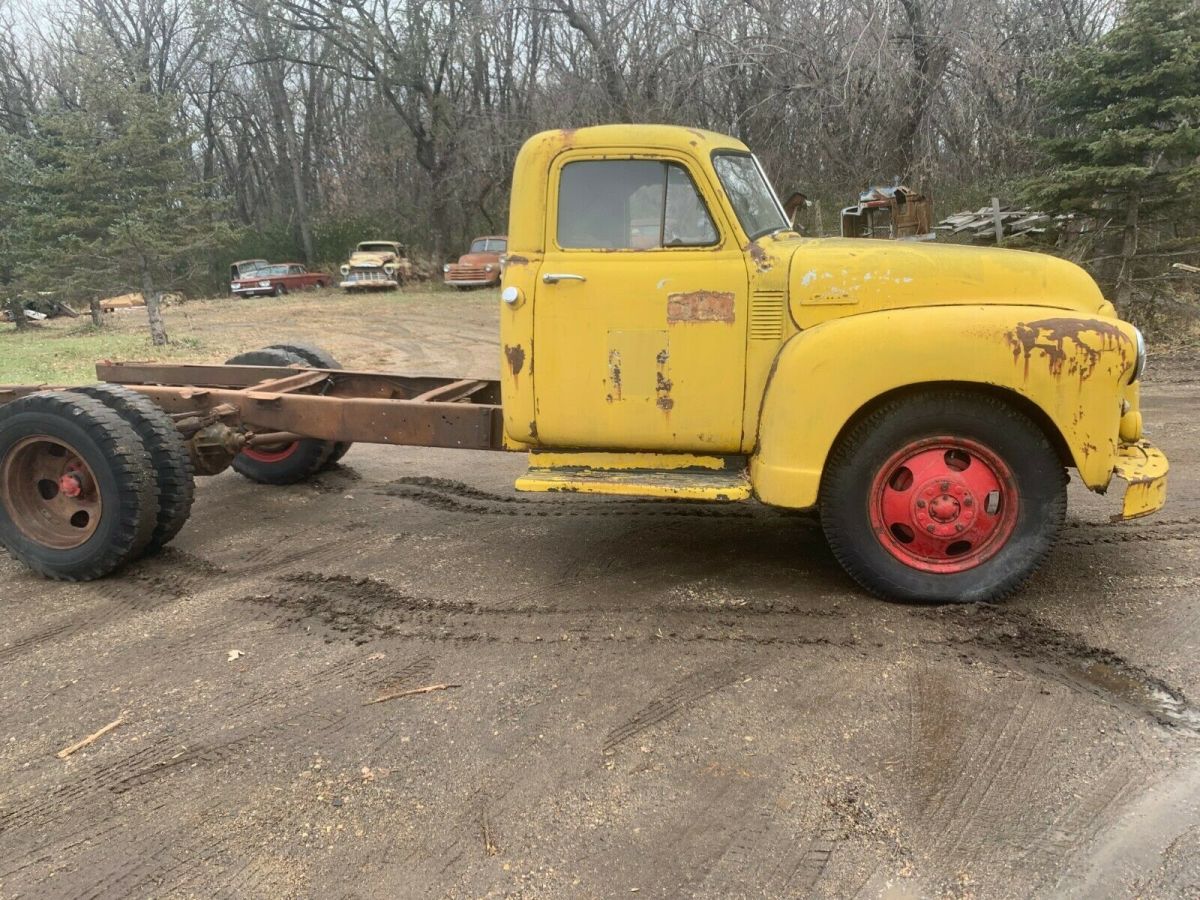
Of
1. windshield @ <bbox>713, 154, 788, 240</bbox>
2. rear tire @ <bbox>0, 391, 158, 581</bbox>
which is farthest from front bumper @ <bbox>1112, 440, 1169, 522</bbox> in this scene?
rear tire @ <bbox>0, 391, 158, 581</bbox>

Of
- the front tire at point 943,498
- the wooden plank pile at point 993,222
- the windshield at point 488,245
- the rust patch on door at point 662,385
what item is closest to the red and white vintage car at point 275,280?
the windshield at point 488,245

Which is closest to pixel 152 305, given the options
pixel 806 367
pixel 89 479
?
pixel 89 479

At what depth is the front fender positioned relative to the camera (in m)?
3.52

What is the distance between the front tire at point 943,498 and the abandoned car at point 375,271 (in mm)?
25625

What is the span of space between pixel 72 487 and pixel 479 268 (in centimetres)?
2177

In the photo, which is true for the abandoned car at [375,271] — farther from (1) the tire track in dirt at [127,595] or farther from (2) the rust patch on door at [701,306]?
(2) the rust patch on door at [701,306]

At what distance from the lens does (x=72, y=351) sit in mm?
15711

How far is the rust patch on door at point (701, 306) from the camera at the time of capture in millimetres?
3902

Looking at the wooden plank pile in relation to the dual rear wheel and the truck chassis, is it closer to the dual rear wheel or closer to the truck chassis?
the truck chassis

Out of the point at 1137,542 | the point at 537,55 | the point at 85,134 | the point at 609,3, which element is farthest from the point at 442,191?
the point at 1137,542

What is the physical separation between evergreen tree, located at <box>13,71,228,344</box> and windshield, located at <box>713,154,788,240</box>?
13586 millimetres

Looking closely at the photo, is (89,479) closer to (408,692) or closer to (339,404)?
(339,404)

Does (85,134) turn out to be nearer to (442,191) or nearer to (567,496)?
(567,496)

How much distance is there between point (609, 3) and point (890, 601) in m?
19.4
